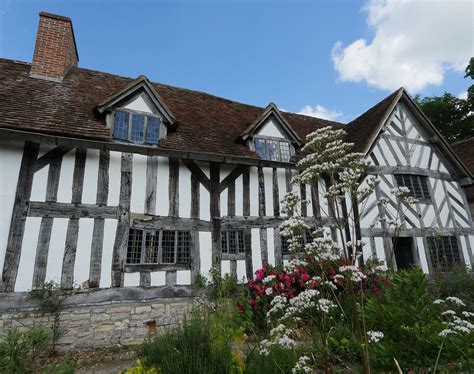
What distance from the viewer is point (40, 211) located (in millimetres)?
5816

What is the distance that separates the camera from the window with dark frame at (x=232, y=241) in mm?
7371

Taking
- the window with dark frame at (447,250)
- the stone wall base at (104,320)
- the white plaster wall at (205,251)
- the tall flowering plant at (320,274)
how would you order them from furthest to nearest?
the window with dark frame at (447,250) < the white plaster wall at (205,251) < the stone wall base at (104,320) < the tall flowering plant at (320,274)

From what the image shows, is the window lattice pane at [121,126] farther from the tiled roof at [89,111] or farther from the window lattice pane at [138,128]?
the tiled roof at [89,111]

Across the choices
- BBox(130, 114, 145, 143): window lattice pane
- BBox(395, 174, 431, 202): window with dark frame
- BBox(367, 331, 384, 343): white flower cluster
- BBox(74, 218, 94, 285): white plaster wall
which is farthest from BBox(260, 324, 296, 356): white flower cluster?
BBox(395, 174, 431, 202): window with dark frame

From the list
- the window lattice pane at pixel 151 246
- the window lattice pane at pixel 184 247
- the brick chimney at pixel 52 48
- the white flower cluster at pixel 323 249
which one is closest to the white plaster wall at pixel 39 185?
the window lattice pane at pixel 151 246

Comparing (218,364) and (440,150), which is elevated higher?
(440,150)

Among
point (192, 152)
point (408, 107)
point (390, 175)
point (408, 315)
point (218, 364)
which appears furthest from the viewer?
point (408, 107)

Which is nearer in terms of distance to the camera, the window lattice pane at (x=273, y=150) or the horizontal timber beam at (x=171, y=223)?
the horizontal timber beam at (x=171, y=223)

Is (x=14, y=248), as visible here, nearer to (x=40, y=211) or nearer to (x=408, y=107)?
(x=40, y=211)

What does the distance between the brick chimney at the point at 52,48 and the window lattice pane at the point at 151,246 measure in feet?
18.5

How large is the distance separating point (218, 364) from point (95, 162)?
17.6 ft

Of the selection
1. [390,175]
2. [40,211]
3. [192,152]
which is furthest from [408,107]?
[40,211]

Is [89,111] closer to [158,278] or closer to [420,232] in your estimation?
[158,278]

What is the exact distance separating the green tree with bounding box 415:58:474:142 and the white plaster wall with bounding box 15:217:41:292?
1098 inches
